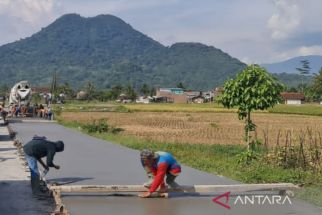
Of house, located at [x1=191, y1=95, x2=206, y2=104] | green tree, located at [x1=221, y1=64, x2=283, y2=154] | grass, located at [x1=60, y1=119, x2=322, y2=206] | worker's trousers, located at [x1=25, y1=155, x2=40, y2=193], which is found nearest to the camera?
worker's trousers, located at [x1=25, y1=155, x2=40, y2=193]

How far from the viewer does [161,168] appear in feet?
32.0

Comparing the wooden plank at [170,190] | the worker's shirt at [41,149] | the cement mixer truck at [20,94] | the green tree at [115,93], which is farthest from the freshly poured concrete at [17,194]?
the green tree at [115,93]

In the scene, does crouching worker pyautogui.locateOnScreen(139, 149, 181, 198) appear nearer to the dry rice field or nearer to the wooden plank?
the wooden plank

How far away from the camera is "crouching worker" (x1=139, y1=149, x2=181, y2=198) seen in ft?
A: 32.0

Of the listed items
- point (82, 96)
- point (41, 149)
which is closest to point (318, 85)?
point (82, 96)

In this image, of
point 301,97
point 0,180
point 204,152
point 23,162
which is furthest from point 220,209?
point 301,97

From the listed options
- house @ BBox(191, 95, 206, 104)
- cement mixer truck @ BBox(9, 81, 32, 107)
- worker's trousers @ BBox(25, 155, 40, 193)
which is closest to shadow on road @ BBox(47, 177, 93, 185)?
worker's trousers @ BBox(25, 155, 40, 193)

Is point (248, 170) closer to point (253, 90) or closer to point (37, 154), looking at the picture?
point (253, 90)

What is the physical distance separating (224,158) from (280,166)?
3.42 metres

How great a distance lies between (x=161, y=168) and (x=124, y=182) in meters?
2.84

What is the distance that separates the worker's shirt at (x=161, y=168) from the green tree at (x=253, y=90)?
199 inches

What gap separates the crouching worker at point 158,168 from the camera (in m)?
9.74

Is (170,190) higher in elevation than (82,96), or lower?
lower

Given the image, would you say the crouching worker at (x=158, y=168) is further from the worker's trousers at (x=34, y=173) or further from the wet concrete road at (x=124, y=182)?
the worker's trousers at (x=34, y=173)
